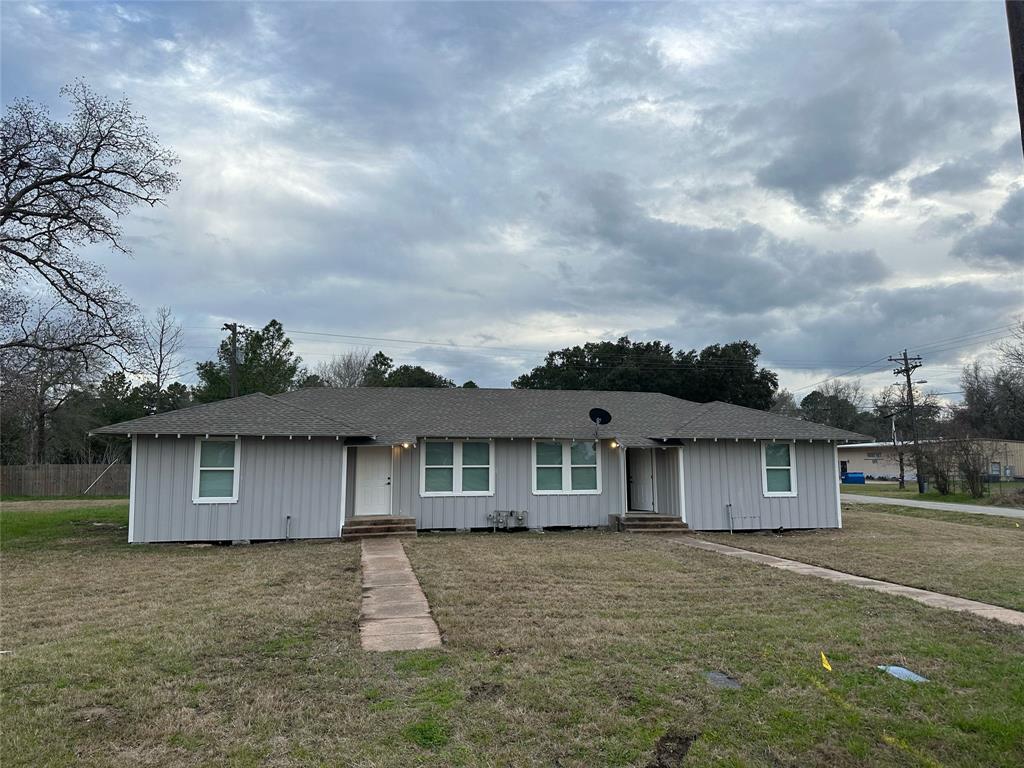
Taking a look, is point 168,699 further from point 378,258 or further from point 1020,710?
point 378,258

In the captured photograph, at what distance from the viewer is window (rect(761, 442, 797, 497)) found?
625 inches

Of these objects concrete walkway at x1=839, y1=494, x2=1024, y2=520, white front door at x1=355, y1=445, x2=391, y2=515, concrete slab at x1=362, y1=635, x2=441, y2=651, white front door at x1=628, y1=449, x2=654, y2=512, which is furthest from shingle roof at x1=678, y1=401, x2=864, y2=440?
concrete slab at x1=362, y1=635, x2=441, y2=651

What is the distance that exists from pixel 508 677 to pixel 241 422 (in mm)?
10658

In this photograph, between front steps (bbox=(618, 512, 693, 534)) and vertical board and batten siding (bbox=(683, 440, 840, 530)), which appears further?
vertical board and batten siding (bbox=(683, 440, 840, 530))

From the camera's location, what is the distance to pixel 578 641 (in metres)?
5.66

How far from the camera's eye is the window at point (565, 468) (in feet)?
51.8

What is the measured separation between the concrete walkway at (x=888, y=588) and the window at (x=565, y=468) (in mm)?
4126

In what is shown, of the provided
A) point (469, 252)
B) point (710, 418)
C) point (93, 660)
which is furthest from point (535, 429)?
point (93, 660)

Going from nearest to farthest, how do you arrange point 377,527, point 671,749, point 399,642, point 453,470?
point 671,749 < point 399,642 < point 377,527 < point 453,470

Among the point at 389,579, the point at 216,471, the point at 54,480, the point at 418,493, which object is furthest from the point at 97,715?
the point at 54,480

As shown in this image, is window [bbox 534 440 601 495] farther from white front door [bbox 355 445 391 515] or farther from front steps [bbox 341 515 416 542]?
white front door [bbox 355 445 391 515]

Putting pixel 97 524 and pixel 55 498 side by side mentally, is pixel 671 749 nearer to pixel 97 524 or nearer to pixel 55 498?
pixel 97 524

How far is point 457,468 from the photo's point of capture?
50.6 feet

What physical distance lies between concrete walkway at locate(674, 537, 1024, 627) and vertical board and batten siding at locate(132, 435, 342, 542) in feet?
26.9
